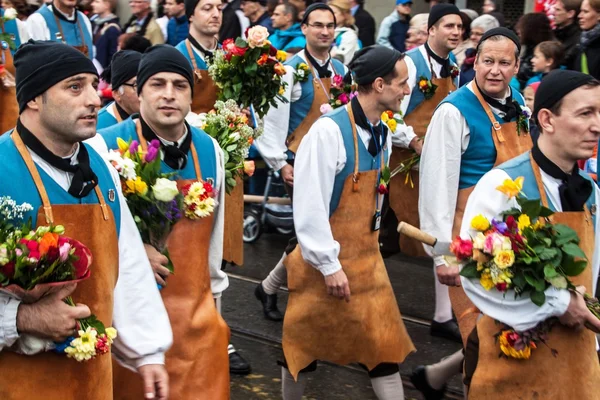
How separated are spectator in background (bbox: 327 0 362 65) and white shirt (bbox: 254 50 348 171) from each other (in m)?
2.97

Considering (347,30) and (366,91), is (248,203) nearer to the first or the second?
(347,30)

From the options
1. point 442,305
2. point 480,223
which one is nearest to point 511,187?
point 480,223

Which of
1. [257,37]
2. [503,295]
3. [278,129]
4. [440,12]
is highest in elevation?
[440,12]

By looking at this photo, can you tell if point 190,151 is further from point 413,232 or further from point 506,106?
point 506,106

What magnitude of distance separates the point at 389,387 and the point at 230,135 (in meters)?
1.82

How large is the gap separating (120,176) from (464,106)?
253 cm

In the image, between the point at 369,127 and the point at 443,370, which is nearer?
the point at 369,127

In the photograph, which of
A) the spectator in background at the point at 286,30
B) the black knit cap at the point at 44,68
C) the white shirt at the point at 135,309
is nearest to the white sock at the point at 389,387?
the white shirt at the point at 135,309

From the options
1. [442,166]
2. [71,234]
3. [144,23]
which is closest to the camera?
[71,234]

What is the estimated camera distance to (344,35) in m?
11.7

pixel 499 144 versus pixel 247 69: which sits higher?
pixel 247 69

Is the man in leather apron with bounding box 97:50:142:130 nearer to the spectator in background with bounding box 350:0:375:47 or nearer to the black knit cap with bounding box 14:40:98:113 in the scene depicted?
the black knit cap with bounding box 14:40:98:113

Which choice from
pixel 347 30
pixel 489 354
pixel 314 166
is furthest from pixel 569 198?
pixel 347 30

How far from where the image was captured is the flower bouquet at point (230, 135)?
20.3ft
